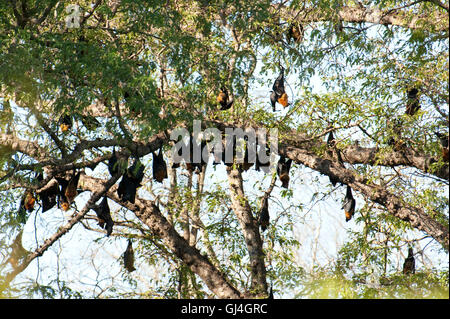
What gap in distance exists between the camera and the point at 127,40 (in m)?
8.34

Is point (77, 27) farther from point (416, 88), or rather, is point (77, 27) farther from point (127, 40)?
point (416, 88)

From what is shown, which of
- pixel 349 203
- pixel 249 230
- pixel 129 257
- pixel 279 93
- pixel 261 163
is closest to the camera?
pixel 261 163

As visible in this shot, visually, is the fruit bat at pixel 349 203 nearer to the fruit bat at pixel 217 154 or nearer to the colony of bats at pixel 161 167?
the colony of bats at pixel 161 167

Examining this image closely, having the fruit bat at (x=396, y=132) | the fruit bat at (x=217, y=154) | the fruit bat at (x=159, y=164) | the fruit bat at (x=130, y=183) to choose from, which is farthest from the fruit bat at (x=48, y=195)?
the fruit bat at (x=396, y=132)

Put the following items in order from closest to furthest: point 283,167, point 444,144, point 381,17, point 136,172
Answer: point 444,144, point 381,17, point 136,172, point 283,167

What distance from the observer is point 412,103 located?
287 inches

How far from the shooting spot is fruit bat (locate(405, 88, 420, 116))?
7285 mm

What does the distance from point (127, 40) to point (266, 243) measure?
433 centimetres

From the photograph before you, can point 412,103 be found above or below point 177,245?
above

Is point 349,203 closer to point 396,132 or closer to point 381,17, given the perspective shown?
point 396,132

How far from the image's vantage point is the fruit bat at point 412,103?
729 centimetres

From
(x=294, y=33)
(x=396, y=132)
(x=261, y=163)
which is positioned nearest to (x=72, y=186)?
(x=261, y=163)

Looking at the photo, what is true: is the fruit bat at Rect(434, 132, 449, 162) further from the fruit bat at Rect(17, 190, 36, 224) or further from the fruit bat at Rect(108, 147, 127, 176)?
the fruit bat at Rect(17, 190, 36, 224)
